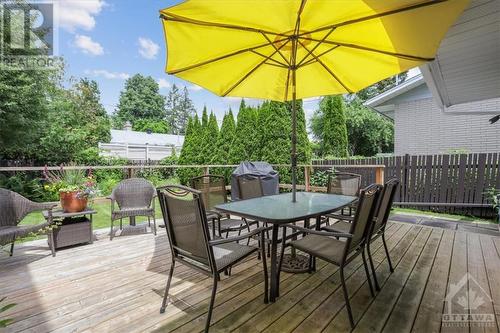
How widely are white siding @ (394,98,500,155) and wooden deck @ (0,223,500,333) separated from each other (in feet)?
17.1

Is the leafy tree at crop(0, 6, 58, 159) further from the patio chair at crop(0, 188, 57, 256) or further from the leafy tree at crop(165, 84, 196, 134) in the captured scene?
the leafy tree at crop(165, 84, 196, 134)

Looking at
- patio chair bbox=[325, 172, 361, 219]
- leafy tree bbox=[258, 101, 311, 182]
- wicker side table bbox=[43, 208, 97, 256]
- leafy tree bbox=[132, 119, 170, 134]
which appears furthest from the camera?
leafy tree bbox=[132, 119, 170, 134]

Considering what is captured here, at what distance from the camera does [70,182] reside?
3.51 m

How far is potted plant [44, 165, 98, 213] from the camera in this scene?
3316 mm

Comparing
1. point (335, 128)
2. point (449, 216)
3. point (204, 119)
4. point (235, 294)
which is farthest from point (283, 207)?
point (204, 119)

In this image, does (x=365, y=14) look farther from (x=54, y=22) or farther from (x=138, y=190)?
(x=54, y=22)

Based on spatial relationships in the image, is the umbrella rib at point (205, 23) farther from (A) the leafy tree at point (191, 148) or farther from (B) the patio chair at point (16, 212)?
(A) the leafy tree at point (191, 148)

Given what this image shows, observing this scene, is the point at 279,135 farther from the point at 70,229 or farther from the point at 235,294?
the point at 235,294

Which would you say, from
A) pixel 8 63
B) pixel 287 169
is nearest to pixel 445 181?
pixel 287 169

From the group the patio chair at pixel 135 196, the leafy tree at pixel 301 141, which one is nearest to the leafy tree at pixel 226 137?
the leafy tree at pixel 301 141

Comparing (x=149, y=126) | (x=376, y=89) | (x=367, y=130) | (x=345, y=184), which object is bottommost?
(x=345, y=184)

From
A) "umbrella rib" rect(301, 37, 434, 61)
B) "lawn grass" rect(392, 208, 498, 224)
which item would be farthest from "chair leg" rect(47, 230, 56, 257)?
"lawn grass" rect(392, 208, 498, 224)

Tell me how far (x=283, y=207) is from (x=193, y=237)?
3.05ft

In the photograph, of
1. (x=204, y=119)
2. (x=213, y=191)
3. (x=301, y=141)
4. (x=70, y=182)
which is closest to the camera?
(x=213, y=191)
